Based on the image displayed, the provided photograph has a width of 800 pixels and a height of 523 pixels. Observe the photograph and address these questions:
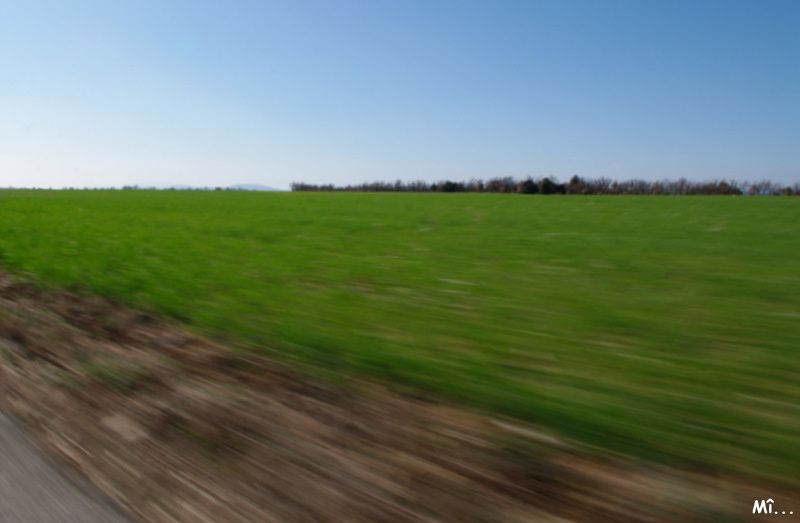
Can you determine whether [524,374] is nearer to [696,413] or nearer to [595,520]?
[696,413]

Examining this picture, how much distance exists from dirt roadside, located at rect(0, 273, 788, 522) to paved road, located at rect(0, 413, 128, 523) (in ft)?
0.35

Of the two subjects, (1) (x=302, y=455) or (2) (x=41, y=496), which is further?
(1) (x=302, y=455)

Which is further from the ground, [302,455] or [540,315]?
[540,315]

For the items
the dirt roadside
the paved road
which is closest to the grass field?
the dirt roadside

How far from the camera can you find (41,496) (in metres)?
3.20

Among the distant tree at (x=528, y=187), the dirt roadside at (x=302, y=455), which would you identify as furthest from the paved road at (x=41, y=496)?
the distant tree at (x=528, y=187)

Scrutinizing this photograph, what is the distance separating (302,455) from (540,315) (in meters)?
3.19

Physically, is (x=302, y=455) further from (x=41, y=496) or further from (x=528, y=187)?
(x=528, y=187)

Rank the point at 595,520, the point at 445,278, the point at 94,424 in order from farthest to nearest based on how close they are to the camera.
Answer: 1. the point at 445,278
2. the point at 94,424
3. the point at 595,520

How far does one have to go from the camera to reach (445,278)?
809 cm

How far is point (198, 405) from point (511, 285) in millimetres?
4250

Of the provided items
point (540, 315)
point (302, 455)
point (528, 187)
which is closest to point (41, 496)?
point (302, 455)

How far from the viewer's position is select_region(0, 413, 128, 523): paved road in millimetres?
2984

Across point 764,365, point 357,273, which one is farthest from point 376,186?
point 764,365
